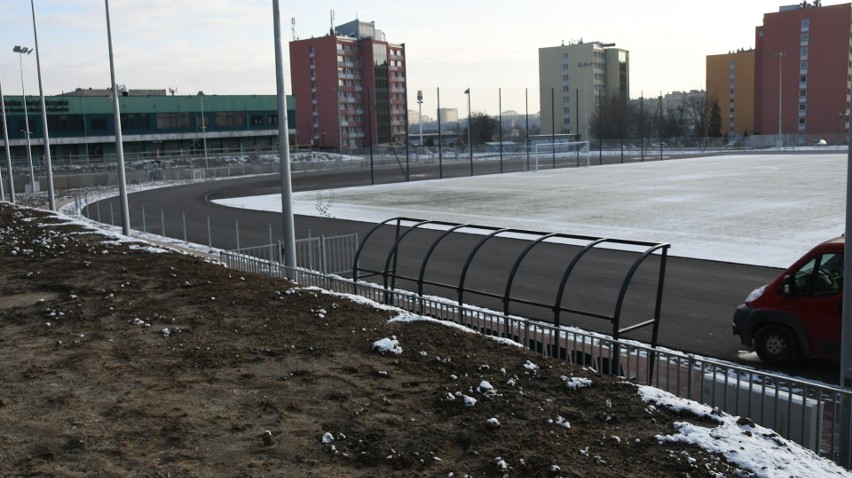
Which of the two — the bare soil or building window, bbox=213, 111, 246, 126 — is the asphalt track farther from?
building window, bbox=213, 111, 246, 126

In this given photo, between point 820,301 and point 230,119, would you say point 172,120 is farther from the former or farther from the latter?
point 820,301

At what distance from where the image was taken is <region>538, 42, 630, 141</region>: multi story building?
151m

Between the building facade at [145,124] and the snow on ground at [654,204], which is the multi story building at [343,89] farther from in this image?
the snow on ground at [654,204]

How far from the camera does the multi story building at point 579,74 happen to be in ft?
495

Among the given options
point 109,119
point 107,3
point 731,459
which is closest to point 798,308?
point 731,459

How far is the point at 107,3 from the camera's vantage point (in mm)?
26984


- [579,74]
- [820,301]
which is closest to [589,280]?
[820,301]

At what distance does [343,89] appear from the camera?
12775 centimetres

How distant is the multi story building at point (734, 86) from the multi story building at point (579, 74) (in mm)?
16491

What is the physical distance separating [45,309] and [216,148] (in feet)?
305

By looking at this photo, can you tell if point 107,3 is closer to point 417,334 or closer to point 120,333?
point 120,333

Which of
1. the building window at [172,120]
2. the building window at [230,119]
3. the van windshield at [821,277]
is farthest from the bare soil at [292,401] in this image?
the building window at [230,119]

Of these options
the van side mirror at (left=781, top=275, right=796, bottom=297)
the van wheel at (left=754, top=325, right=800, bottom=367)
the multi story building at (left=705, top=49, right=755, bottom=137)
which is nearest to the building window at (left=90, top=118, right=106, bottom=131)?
the multi story building at (left=705, top=49, right=755, bottom=137)

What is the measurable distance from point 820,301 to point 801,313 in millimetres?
314
